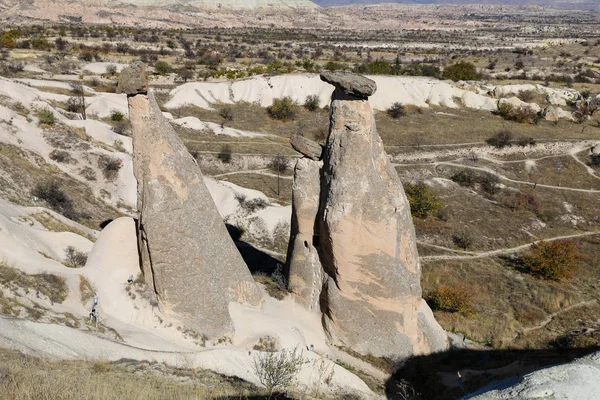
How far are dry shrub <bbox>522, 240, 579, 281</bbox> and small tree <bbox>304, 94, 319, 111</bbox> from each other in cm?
2838

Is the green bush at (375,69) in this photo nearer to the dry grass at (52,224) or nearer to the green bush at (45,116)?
the green bush at (45,116)

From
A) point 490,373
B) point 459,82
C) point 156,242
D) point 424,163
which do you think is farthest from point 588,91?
point 156,242

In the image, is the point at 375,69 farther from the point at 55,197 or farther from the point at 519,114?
the point at 55,197

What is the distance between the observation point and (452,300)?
16.1 meters

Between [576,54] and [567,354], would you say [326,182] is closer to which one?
[567,354]

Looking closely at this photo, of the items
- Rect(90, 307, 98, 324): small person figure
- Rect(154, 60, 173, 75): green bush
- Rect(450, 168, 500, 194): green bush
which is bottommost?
Rect(450, 168, 500, 194): green bush

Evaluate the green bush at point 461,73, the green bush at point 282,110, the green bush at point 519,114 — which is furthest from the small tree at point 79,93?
the green bush at point 461,73

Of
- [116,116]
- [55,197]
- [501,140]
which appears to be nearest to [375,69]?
[501,140]

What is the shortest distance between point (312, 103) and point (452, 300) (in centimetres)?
3232

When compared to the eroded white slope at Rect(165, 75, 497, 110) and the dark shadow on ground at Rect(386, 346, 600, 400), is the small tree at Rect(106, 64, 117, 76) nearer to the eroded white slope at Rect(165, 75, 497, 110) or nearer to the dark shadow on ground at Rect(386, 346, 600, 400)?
the eroded white slope at Rect(165, 75, 497, 110)

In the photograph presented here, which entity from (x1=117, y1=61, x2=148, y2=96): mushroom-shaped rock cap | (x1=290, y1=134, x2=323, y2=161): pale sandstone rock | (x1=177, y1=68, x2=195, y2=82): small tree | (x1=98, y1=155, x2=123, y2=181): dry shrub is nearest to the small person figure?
(x1=117, y1=61, x2=148, y2=96): mushroom-shaped rock cap

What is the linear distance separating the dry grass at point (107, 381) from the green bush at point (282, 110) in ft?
115

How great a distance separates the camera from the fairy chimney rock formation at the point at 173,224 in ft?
31.7

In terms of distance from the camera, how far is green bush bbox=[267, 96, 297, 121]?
4194cm
